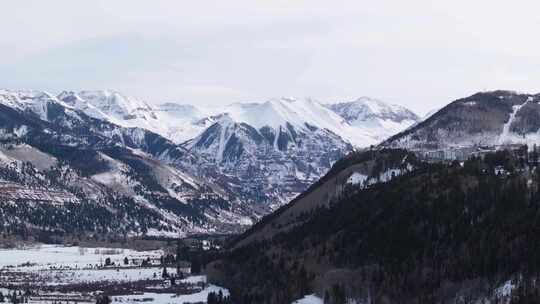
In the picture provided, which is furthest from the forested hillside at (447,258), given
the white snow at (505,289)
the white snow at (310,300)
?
the white snow at (310,300)

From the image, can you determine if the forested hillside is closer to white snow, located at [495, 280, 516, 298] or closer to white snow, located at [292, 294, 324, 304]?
white snow, located at [495, 280, 516, 298]

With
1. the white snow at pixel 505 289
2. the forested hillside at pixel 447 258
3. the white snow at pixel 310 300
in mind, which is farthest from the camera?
the white snow at pixel 310 300

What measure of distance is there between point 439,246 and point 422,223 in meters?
15.3

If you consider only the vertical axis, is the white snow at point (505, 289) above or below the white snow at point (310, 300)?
above

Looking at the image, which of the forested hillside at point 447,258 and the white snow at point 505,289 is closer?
the white snow at point 505,289

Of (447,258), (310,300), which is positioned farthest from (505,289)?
(310,300)

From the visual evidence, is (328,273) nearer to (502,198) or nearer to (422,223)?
(422,223)

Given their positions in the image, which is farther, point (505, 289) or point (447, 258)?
point (447, 258)

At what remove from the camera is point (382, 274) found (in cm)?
17475

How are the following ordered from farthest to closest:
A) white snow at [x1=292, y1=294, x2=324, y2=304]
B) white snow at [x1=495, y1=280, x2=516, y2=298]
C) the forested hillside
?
white snow at [x1=292, y1=294, x2=324, y2=304] → the forested hillside → white snow at [x1=495, y1=280, x2=516, y2=298]

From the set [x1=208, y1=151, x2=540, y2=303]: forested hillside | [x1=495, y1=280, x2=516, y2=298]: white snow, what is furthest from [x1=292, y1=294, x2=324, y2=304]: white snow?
[x1=495, y1=280, x2=516, y2=298]: white snow

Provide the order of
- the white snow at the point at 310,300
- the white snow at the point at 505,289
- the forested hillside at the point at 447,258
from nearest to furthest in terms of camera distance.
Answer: the white snow at the point at 505,289, the forested hillside at the point at 447,258, the white snow at the point at 310,300

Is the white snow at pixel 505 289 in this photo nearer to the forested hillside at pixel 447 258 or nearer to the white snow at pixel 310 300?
the forested hillside at pixel 447 258

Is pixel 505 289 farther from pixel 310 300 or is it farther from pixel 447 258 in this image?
pixel 310 300
